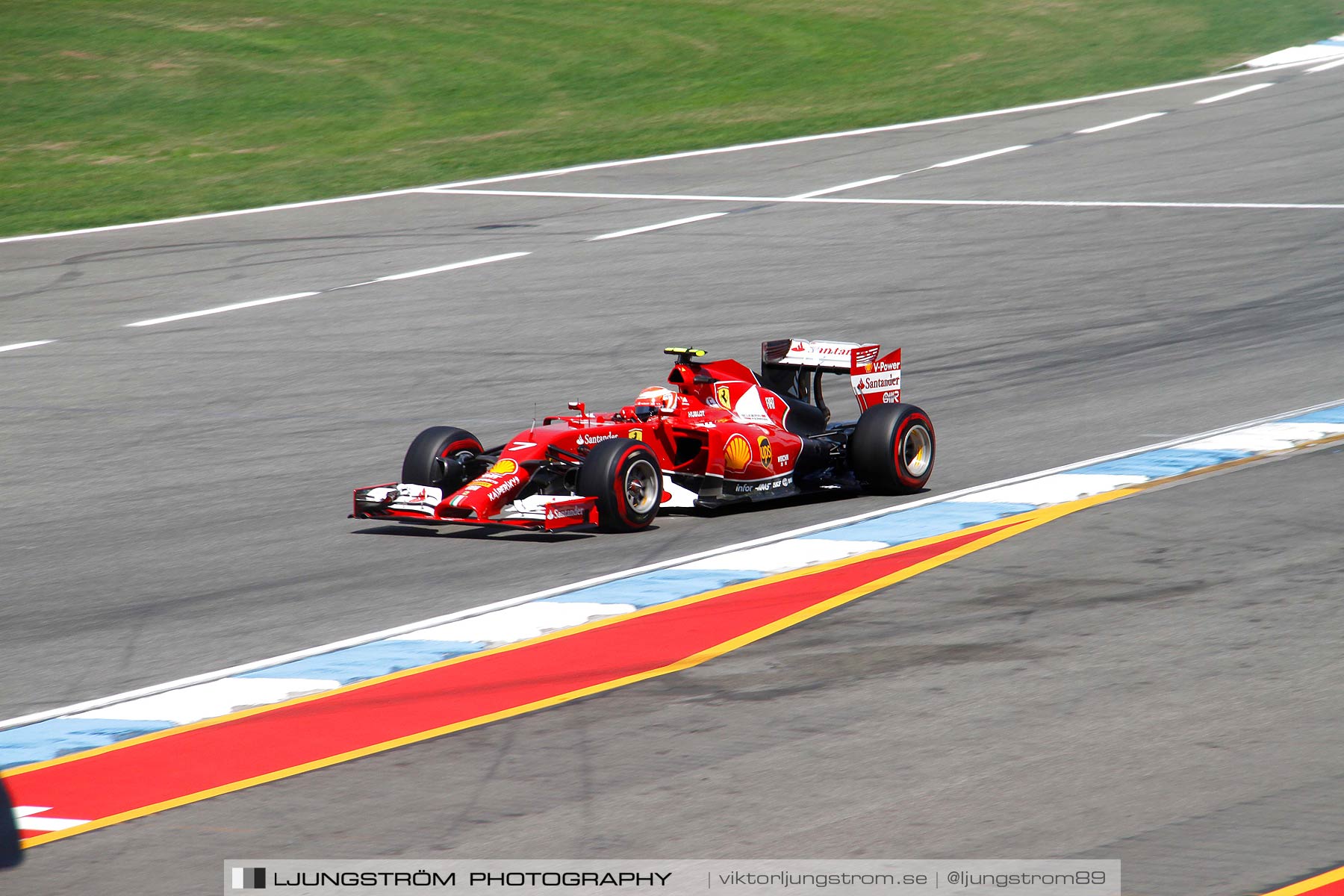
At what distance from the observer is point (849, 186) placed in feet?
86.5

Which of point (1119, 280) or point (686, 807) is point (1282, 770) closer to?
point (686, 807)

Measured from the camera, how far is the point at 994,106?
32500 mm

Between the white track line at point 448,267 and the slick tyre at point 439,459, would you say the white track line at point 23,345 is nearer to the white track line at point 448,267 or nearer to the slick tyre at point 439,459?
the white track line at point 448,267

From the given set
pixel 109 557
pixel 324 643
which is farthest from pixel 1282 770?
pixel 109 557

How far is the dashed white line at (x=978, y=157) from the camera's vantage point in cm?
2767

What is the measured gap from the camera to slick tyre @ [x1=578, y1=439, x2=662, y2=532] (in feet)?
34.8

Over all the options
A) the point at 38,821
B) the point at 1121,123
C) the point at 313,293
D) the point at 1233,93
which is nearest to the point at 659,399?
the point at 38,821

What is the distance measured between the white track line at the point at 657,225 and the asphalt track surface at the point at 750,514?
0.77 feet

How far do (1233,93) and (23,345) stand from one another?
2211 cm

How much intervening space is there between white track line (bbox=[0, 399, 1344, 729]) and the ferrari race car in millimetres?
498

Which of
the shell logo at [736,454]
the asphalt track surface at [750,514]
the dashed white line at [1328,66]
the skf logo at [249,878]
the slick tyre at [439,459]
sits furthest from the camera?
the dashed white line at [1328,66]

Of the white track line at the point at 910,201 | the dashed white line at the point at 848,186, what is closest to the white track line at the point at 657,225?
the white track line at the point at 910,201

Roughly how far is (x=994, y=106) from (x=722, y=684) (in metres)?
26.5

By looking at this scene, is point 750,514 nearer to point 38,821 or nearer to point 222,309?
point 38,821
